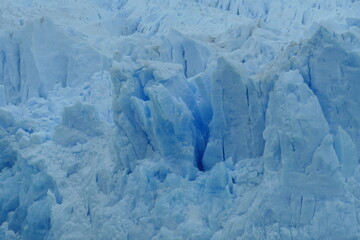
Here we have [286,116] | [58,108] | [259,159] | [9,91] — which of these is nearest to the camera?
[286,116]

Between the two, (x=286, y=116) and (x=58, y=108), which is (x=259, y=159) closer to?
(x=286, y=116)

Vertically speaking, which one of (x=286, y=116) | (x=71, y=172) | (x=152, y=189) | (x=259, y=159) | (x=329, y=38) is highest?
(x=329, y=38)

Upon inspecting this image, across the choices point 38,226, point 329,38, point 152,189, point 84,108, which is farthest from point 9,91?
point 329,38

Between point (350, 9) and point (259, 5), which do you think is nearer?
point (350, 9)

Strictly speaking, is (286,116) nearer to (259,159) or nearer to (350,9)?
(259,159)

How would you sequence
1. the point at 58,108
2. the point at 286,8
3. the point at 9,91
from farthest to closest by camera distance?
the point at 286,8 < the point at 9,91 < the point at 58,108

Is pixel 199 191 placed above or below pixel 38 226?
above
